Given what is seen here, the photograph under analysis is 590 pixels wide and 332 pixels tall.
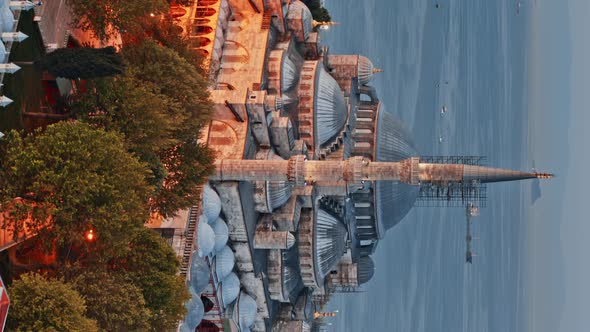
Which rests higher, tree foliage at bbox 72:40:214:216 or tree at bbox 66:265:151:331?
tree foliage at bbox 72:40:214:216

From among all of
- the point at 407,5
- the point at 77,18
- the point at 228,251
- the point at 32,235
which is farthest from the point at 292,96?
the point at 407,5

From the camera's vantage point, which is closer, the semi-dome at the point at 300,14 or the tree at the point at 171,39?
the tree at the point at 171,39

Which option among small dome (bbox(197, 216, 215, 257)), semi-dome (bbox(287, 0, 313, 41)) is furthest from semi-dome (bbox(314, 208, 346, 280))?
semi-dome (bbox(287, 0, 313, 41))

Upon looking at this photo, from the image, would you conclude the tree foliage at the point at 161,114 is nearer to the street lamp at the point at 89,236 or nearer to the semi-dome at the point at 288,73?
the street lamp at the point at 89,236

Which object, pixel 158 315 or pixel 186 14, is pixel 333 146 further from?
pixel 158 315

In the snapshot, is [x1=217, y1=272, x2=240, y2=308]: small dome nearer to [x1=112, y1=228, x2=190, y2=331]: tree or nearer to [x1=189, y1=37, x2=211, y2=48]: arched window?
[x1=112, y1=228, x2=190, y2=331]: tree

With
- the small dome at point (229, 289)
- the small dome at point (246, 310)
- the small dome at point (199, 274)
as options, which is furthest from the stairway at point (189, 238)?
the small dome at point (246, 310)
